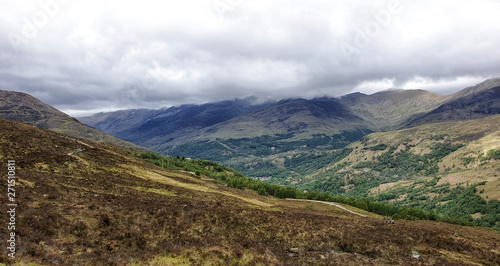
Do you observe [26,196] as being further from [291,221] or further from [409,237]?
[409,237]

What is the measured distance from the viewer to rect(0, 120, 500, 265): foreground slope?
28.9m

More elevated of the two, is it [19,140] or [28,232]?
[19,140]

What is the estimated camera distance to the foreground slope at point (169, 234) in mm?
28859

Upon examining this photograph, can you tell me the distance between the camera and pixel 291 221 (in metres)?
51.2

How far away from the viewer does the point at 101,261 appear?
86.5 ft

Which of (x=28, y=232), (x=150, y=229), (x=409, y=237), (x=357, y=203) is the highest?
(x=28, y=232)

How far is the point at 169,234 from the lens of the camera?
3691cm

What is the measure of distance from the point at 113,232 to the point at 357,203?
498 feet

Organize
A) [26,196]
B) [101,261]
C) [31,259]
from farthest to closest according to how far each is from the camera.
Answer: [26,196] < [101,261] < [31,259]

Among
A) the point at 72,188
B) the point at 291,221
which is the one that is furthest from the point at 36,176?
the point at 291,221

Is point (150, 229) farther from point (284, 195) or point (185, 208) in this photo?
point (284, 195)

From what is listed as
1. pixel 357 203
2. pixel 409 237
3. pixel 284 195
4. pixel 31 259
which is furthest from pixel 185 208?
pixel 357 203

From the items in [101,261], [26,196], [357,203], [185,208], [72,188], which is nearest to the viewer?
[101,261]

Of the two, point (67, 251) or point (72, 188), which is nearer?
point (67, 251)
